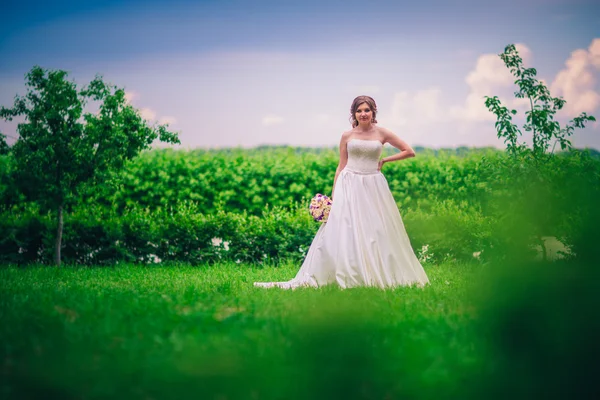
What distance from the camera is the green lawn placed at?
2.25 m

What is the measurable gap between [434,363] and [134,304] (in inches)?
122

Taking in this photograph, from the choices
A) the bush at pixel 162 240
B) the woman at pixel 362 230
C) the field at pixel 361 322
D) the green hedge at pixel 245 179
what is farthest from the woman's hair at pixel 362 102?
the green hedge at pixel 245 179

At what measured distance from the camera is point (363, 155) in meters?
7.61

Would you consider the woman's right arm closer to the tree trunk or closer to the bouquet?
the bouquet

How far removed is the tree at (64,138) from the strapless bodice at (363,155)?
15.3 feet

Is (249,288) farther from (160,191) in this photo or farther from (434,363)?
(160,191)

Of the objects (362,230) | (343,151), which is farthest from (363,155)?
(362,230)

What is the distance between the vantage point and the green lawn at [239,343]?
2252mm

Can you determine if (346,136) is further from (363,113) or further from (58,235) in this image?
(58,235)

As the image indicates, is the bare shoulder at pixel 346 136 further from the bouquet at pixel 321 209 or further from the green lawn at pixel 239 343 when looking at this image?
the green lawn at pixel 239 343

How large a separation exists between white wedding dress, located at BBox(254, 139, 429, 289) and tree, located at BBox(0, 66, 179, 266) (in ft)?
14.8

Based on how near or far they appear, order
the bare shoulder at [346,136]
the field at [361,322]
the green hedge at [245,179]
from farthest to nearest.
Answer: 1. the green hedge at [245,179]
2. the bare shoulder at [346,136]
3. the field at [361,322]

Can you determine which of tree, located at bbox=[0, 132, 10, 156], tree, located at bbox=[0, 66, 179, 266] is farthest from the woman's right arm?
tree, located at bbox=[0, 132, 10, 156]

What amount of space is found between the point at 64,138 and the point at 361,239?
6030mm
